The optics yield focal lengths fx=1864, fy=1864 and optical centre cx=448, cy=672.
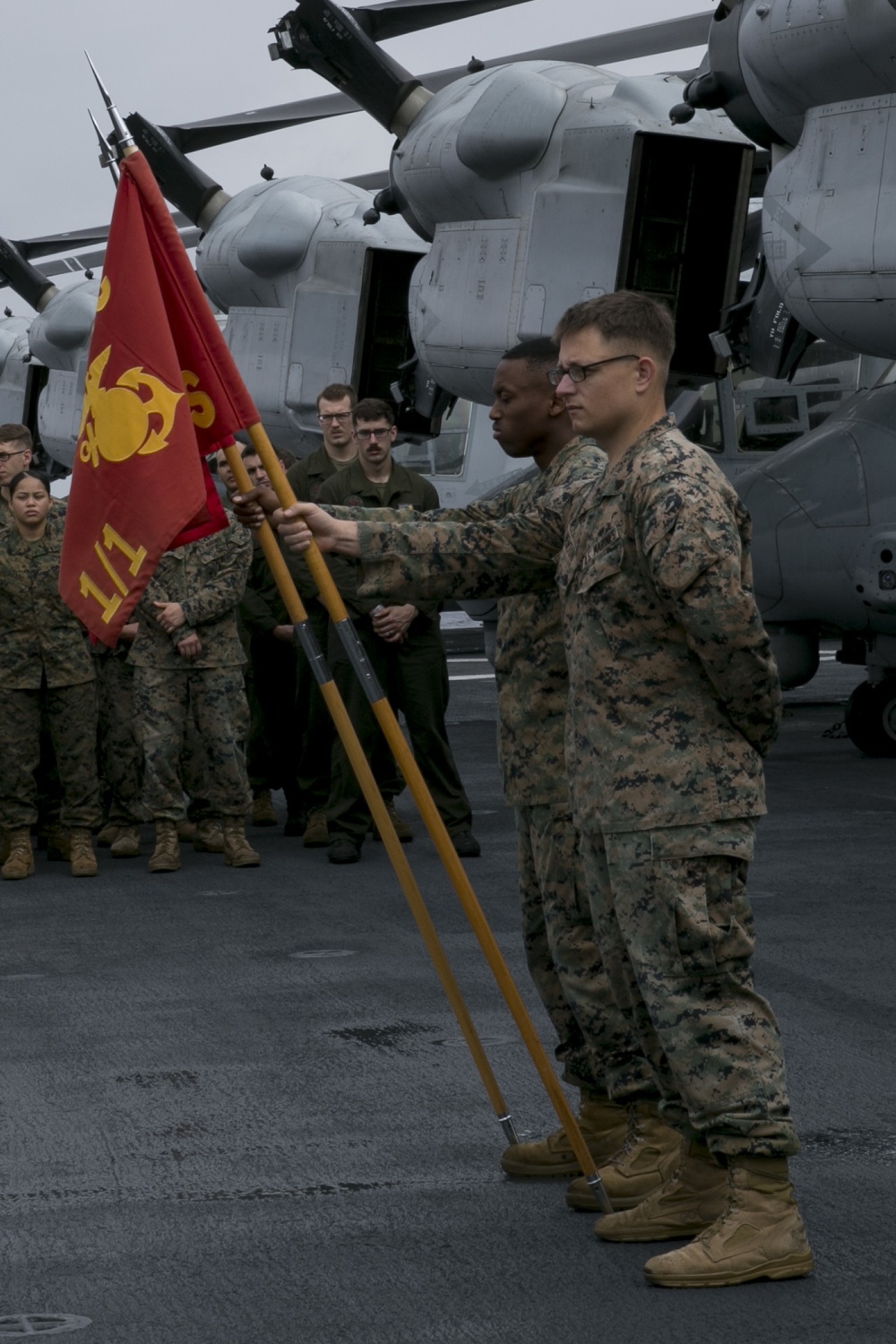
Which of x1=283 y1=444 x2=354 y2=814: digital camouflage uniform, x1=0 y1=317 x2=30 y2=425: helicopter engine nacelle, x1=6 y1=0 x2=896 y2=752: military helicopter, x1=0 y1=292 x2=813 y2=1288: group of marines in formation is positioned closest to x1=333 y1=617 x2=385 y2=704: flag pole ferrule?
x1=0 y1=292 x2=813 y2=1288: group of marines in formation

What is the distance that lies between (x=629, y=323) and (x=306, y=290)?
1550 centimetres

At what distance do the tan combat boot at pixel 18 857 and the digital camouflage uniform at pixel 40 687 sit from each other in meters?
0.04

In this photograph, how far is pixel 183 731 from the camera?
27.1 ft

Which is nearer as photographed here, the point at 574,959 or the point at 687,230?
the point at 574,959

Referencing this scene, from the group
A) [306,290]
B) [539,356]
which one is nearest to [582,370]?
[539,356]

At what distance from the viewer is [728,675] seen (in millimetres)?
3256

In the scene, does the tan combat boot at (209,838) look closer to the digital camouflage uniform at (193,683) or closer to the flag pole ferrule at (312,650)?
the digital camouflage uniform at (193,683)

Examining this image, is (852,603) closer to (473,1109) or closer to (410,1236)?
(473,1109)

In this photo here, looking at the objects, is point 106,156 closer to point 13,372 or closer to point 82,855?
point 82,855

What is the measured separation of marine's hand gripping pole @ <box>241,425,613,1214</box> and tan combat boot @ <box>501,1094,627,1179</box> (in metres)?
0.11

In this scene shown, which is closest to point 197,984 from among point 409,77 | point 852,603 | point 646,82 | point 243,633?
point 243,633

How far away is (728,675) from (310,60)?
13046 millimetres

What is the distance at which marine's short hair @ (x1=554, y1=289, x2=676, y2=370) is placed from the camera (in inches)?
132

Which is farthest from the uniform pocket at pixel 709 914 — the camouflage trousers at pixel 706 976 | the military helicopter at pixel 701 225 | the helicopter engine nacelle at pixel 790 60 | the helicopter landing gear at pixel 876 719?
the helicopter landing gear at pixel 876 719
